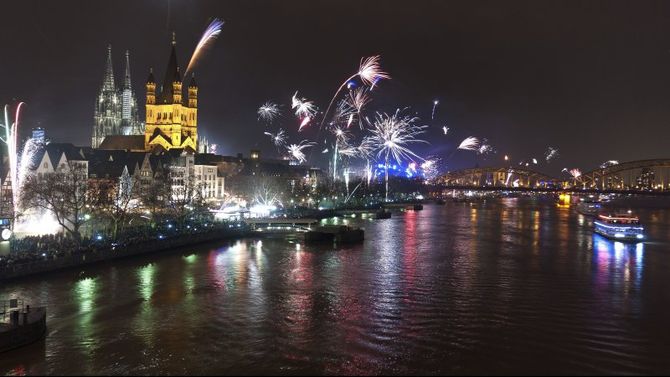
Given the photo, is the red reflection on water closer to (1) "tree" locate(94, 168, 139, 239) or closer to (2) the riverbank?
(2) the riverbank

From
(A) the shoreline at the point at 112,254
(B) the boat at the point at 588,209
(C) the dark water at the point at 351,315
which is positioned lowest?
(C) the dark water at the point at 351,315

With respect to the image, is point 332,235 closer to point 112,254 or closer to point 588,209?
point 112,254

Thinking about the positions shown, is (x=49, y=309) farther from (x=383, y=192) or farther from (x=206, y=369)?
(x=383, y=192)

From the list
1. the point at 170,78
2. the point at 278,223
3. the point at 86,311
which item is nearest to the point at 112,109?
the point at 170,78

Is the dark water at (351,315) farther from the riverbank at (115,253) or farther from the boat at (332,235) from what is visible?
the boat at (332,235)

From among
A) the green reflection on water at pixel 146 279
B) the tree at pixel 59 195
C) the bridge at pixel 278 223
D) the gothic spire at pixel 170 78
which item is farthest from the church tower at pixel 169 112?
the green reflection on water at pixel 146 279

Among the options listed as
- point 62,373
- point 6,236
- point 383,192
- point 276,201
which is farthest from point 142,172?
point 383,192

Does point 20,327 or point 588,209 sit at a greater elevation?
point 588,209
